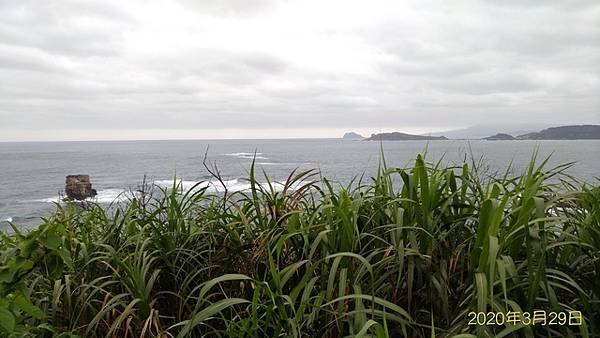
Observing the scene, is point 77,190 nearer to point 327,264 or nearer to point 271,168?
point 327,264

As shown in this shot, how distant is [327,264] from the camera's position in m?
1.99

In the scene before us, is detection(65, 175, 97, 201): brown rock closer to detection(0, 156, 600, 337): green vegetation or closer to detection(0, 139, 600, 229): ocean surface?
detection(0, 139, 600, 229): ocean surface

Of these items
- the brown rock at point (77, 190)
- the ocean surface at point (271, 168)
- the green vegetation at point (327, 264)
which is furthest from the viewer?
the brown rock at point (77, 190)

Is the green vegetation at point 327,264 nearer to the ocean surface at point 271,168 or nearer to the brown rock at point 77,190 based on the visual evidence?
the ocean surface at point 271,168

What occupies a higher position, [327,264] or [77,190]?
[327,264]

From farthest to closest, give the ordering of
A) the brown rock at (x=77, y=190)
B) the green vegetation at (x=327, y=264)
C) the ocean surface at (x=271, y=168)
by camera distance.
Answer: the brown rock at (x=77, y=190) < the ocean surface at (x=271, y=168) < the green vegetation at (x=327, y=264)

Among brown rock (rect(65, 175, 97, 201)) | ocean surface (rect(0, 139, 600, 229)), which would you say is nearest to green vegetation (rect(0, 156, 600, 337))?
ocean surface (rect(0, 139, 600, 229))

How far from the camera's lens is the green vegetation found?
1.66 metres

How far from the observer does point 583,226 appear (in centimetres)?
191

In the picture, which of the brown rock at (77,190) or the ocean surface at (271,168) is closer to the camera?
the ocean surface at (271,168)

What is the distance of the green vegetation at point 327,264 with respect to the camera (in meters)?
1.66

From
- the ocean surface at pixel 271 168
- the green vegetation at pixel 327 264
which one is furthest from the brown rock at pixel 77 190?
the green vegetation at pixel 327 264

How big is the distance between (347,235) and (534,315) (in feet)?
2.58

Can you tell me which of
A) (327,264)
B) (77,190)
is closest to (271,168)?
(77,190)
